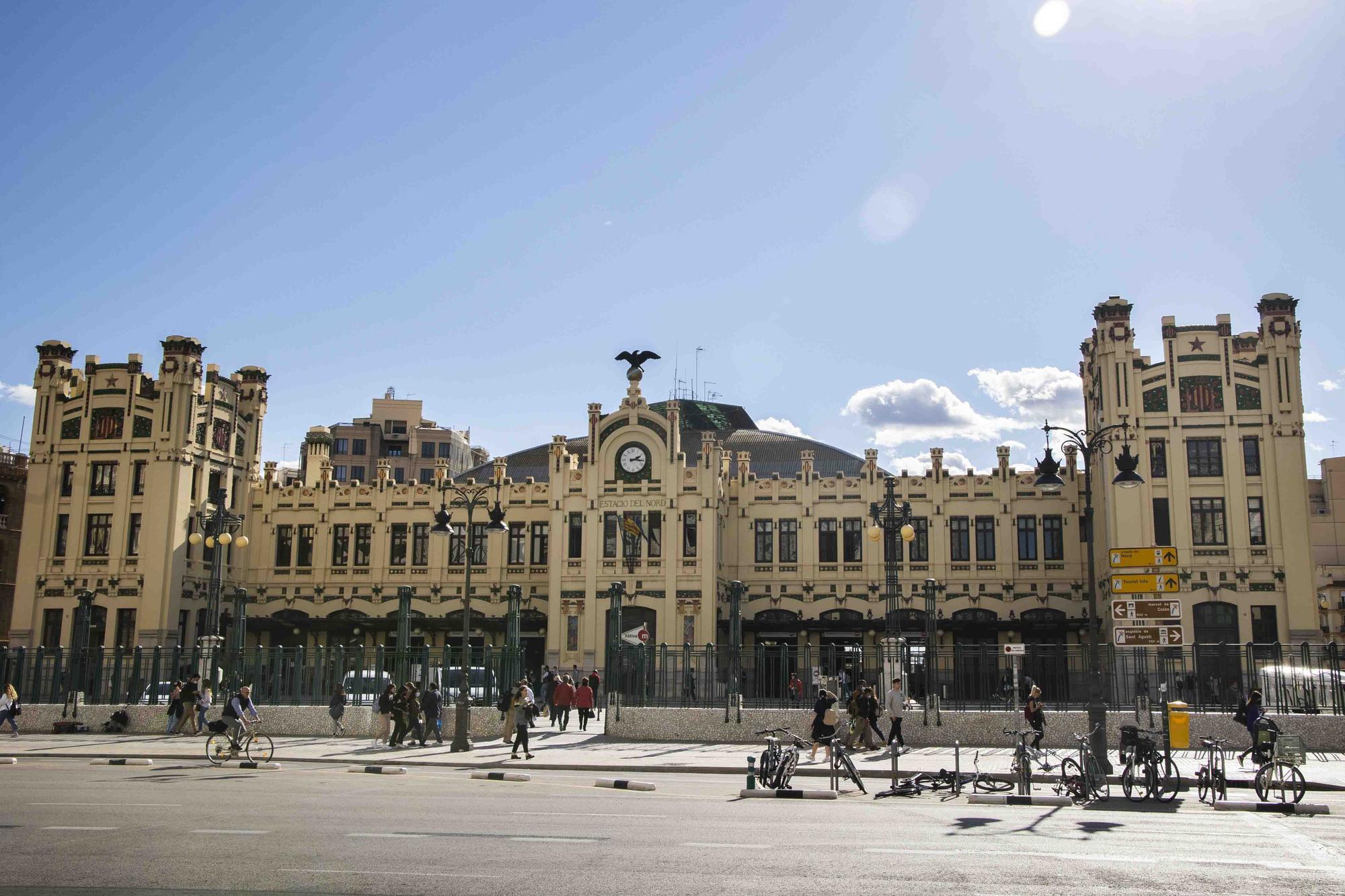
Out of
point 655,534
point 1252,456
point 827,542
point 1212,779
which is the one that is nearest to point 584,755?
point 1212,779

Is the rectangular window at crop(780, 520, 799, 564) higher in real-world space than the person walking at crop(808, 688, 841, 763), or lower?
higher

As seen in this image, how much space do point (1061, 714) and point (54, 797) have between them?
2296cm

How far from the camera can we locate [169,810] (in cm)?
1736

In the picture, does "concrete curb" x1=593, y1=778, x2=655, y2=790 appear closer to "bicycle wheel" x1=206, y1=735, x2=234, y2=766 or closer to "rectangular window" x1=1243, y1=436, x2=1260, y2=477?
"bicycle wheel" x1=206, y1=735, x2=234, y2=766

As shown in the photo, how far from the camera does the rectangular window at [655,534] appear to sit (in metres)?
55.8

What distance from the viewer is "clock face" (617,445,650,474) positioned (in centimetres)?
5681

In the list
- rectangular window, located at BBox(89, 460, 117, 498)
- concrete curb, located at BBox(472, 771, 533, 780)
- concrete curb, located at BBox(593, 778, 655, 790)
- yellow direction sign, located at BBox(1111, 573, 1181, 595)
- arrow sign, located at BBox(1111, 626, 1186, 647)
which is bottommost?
concrete curb, located at BBox(472, 771, 533, 780)

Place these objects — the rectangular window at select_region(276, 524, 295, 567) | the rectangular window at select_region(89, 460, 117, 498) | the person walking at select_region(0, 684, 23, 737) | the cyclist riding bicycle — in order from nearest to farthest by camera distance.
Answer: the cyclist riding bicycle, the person walking at select_region(0, 684, 23, 737), the rectangular window at select_region(89, 460, 117, 498), the rectangular window at select_region(276, 524, 295, 567)

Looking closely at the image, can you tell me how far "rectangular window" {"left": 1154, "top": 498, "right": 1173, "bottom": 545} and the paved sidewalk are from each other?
22.5 m

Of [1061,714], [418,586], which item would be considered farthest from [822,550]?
[1061,714]

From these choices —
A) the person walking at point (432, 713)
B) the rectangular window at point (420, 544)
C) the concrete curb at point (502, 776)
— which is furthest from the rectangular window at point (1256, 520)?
the rectangular window at point (420, 544)

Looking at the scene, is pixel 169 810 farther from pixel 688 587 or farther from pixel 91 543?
pixel 91 543

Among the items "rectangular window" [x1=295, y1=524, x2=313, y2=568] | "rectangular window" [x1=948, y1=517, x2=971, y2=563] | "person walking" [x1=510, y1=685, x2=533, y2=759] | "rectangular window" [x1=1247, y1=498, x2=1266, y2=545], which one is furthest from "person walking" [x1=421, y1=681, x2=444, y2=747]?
"rectangular window" [x1=1247, y1=498, x2=1266, y2=545]

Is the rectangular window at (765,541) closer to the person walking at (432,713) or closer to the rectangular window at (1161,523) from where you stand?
the rectangular window at (1161,523)
